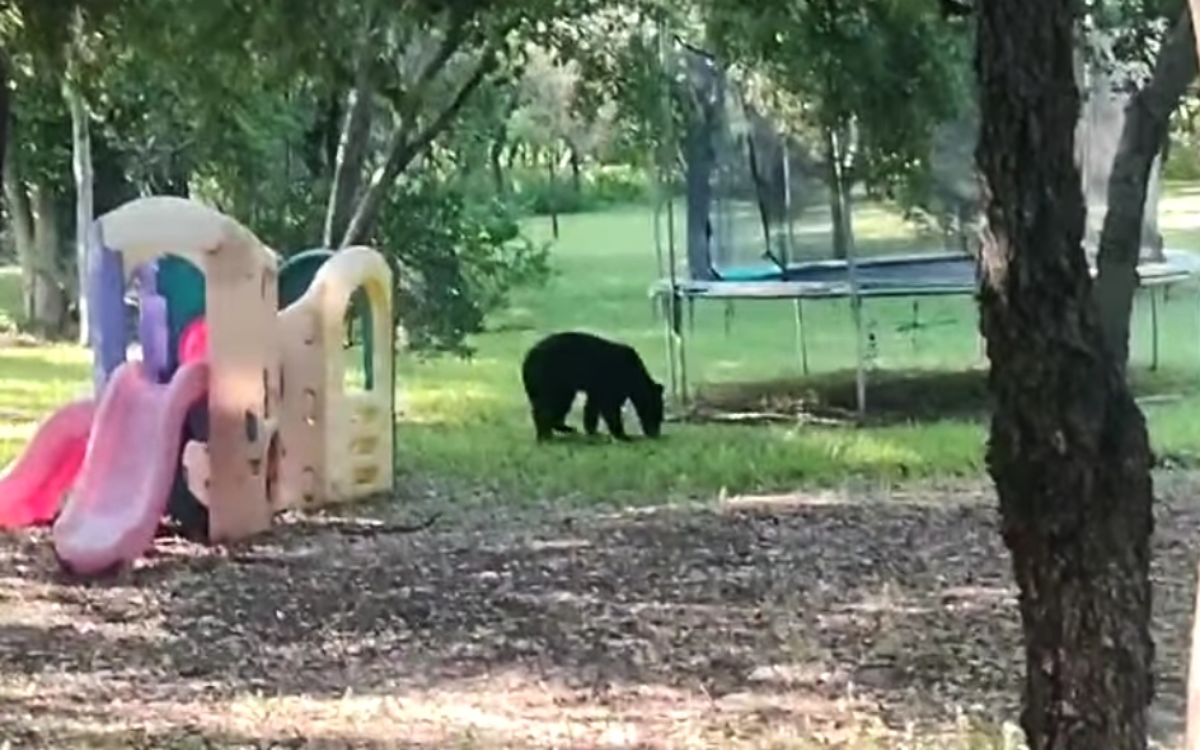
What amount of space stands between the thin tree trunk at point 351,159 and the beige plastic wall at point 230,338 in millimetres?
4404

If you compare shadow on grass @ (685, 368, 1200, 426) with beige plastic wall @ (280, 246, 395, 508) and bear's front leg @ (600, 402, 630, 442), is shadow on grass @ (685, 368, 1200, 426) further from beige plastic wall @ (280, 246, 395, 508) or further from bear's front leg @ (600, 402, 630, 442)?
beige plastic wall @ (280, 246, 395, 508)

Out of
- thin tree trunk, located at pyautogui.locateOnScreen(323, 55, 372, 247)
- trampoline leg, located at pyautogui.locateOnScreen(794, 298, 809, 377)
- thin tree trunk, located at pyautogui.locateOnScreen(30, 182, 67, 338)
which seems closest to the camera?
thin tree trunk, located at pyautogui.locateOnScreen(323, 55, 372, 247)

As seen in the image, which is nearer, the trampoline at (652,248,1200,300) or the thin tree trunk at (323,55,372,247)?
the thin tree trunk at (323,55,372,247)

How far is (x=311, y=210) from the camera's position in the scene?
2205cm

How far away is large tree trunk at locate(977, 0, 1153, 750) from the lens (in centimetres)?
409

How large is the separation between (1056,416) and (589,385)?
1118cm

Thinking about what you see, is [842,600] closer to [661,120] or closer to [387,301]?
[387,301]

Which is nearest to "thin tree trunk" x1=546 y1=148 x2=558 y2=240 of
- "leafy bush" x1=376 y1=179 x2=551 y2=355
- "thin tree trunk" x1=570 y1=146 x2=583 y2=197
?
"thin tree trunk" x1=570 y1=146 x2=583 y2=197

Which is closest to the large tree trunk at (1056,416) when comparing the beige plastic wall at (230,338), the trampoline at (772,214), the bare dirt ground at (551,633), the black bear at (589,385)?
the bare dirt ground at (551,633)

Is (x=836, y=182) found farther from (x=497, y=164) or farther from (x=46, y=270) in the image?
(x=46, y=270)

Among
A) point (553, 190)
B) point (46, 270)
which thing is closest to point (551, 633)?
point (46, 270)

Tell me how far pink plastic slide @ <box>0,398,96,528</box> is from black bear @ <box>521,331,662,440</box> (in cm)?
440

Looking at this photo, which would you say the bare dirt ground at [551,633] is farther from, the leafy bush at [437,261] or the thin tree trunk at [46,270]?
the thin tree trunk at [46,270]

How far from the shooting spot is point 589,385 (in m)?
15.3
